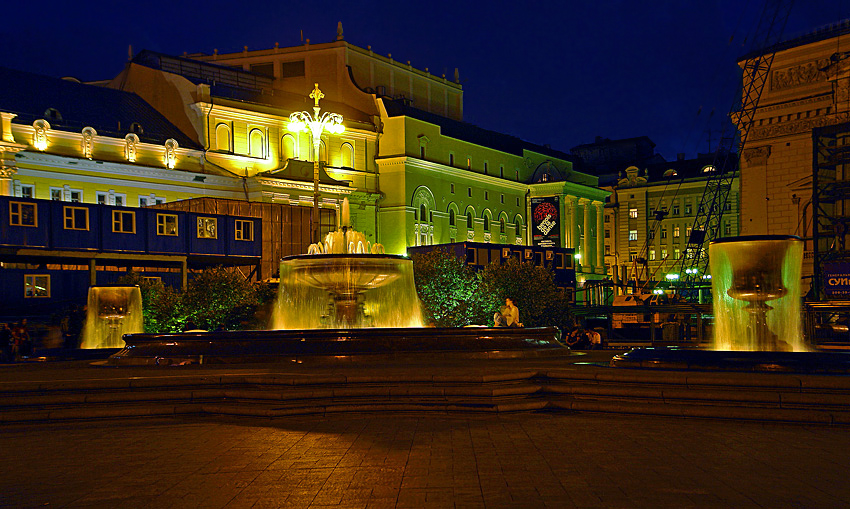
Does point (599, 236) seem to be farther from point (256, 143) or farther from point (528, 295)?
point (528, 295)

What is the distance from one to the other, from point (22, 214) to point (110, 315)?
19.8 m

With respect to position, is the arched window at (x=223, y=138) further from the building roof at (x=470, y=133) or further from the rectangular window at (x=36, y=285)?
the rectangular window at (x=36, y=285)

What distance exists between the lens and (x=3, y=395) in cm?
945

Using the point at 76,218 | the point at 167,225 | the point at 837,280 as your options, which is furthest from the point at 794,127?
the point at 76,218

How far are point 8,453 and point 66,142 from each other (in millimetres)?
42460

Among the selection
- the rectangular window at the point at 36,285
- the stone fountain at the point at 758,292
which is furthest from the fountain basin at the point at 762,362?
the rectangular window at the point at 36,285

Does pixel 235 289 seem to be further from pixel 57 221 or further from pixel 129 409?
pixel 129 409

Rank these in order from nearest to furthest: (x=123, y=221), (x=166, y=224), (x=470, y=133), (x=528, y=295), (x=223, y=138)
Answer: (x=528, y=295)
(x=123, y=221)
(x=166, y=224)
(x=223, y=138)
(x=470, y=133)

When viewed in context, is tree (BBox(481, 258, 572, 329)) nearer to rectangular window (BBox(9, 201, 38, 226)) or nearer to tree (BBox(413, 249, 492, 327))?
tree (BBox(413, 249, 492, 327))

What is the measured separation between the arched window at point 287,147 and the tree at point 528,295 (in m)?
22.4

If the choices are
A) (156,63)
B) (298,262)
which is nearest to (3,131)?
(156,63)

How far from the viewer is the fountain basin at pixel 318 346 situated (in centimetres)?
1220

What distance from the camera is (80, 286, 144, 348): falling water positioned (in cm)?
2108

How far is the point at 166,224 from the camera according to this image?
4297 cm
